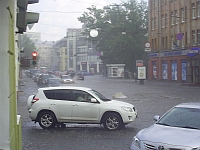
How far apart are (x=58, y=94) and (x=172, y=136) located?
7.53 metres

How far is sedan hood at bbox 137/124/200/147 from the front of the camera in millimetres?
7289

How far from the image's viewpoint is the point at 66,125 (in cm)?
1563

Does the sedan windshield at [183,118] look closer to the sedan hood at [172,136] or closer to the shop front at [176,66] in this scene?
the sedan hood at [172,136]

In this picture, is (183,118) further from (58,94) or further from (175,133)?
(58,94)

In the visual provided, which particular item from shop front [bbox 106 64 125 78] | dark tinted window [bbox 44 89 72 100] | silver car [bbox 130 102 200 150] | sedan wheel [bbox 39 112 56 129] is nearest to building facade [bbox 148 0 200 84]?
shop front [bbox 106 64 125 78]

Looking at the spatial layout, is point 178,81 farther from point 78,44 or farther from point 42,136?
point 78,44

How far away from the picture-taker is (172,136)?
7.68 meters

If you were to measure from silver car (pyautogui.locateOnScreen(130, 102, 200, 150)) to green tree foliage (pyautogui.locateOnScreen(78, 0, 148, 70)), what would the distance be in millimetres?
63732

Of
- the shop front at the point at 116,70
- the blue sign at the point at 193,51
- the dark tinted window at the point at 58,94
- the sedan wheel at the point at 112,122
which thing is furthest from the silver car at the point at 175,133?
the shop front at the point at 116,70

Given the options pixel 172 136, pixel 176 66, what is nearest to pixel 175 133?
pixel 172 136

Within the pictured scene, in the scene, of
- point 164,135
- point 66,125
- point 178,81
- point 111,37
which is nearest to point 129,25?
point 111,37

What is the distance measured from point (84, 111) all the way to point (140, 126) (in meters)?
2.48

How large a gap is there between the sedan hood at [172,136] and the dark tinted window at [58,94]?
20.8 ft

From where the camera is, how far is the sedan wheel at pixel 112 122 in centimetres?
1391
